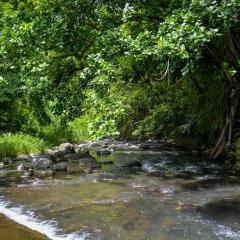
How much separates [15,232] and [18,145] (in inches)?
379

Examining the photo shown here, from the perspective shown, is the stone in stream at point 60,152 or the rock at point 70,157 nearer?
the rock at point 70,157

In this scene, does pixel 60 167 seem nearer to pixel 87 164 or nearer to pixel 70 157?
pixel 87 164

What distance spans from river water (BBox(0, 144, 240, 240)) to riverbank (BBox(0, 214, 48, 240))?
0.17 meters

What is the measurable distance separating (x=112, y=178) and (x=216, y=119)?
581 cm

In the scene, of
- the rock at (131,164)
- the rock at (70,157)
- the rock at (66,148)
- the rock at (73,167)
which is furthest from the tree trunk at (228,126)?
the rock at (66,148)

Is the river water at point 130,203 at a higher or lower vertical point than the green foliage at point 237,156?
lower

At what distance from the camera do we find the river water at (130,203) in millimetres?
7129

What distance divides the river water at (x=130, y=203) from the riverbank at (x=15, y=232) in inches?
6.6

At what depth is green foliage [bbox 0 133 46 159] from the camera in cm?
1582

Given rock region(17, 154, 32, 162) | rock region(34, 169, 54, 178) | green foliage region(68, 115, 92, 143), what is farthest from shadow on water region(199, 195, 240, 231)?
green foliage region(68, 115, 92, 143)

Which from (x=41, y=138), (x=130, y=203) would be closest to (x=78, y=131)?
(x=41, y=138)

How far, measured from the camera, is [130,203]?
8.83m

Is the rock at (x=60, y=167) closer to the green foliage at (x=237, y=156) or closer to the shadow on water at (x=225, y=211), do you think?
the green foliage at (x=237, y=156)

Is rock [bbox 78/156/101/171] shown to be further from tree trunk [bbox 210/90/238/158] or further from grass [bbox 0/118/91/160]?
tree trunk [bbox 210/90/238/158]
